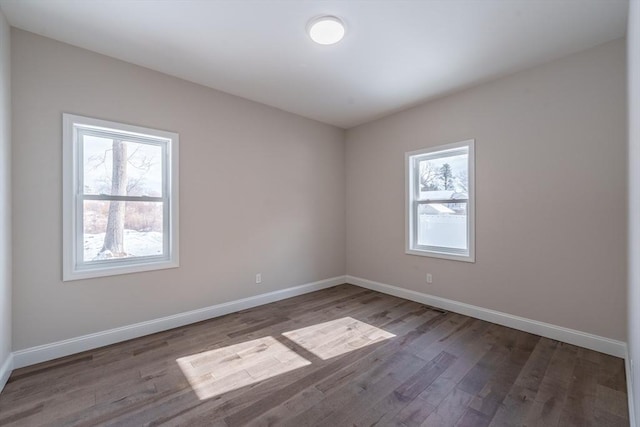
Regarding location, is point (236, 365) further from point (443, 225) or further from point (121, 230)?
point (443, 225)

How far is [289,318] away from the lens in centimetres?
339

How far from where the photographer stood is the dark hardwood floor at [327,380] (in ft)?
5.83

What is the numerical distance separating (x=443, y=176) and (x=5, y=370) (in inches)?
188

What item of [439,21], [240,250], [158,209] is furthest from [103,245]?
[439,21]

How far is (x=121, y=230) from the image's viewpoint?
287 cm

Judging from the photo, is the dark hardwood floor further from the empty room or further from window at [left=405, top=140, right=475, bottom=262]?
window at [left=405, top=140, right=475, bottom=262]

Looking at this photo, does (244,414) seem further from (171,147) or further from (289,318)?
(171,147)

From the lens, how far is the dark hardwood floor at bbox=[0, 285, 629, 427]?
1.78 metres

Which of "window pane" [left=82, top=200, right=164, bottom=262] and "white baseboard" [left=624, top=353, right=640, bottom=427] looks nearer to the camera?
"white baseboard" [left=624, top=353, right=640, bottom=427]

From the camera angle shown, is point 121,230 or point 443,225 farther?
point 443,225

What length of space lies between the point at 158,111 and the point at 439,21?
289 centimetres

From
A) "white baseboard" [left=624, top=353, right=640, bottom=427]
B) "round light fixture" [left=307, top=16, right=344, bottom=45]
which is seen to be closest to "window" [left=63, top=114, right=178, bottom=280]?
"round light fixture" [left=307, top=16, right=344, bottom=45]

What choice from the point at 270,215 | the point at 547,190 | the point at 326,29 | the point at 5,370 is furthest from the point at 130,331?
the point at 547,190

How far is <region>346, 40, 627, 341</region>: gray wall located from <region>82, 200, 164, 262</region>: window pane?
11.3 feet
